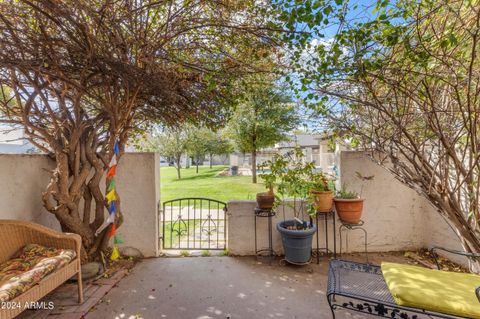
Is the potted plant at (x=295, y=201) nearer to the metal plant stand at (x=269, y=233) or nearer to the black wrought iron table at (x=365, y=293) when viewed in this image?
the metal plant stand at (x=269, y=233)

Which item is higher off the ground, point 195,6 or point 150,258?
point 195,6

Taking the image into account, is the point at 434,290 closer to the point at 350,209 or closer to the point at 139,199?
the point at 350,209

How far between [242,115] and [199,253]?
24.3 ft

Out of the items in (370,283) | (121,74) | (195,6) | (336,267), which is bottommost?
(370,283)

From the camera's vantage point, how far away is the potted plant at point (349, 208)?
334cm

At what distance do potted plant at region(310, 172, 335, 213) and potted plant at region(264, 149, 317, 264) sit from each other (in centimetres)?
8

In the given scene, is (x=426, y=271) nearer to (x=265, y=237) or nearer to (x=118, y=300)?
(x=265, y=237)

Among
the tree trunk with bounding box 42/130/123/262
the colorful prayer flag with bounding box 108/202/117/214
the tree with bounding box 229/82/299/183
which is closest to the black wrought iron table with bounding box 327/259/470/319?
the colorful prayer flag with bounding box 108/202/117/214

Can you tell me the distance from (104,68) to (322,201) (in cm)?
322

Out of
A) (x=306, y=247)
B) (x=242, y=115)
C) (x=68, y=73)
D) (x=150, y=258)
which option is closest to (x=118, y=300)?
(x=150, y=258)

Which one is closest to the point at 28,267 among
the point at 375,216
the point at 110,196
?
the point at 110,196

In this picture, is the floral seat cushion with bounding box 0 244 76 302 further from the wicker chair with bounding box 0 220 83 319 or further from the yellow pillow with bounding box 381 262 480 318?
the yellow pillow with bounding box 381 262 480 318

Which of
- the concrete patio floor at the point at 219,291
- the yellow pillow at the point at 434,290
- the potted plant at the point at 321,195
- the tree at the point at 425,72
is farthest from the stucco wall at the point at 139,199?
the yellow pillow at the point at 434,290

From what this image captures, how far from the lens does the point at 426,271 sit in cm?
201
